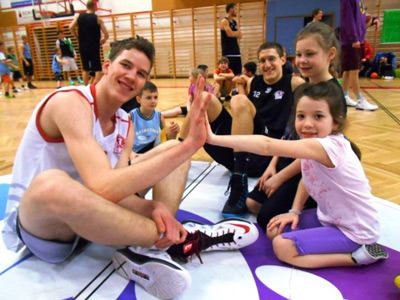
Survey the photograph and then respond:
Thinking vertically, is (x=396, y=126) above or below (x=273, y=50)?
below

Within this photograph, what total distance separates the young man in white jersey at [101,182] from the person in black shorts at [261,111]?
2.42 ft

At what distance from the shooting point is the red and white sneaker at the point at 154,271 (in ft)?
3.34

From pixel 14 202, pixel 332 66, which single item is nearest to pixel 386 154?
pixel 332 66

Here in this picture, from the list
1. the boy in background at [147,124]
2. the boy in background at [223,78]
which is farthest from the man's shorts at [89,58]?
the boy in background at [147,124]

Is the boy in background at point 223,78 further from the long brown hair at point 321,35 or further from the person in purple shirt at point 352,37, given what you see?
the long brown hair at point 321,35

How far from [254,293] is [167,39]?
10.4 m

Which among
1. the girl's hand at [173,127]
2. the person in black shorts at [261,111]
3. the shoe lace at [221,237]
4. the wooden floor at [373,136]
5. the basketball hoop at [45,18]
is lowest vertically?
the wooden floor at [373,136]

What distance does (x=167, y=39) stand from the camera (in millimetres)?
10477

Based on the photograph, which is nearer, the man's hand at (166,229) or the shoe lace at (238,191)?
the man's hand at (166,229)

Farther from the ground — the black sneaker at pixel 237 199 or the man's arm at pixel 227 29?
the man's arm at pixel 227 29

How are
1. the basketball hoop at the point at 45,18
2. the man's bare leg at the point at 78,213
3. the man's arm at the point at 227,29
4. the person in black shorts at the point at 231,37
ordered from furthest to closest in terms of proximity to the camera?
the basketball hoop at the point at 45,18, the person in black shorts at the point at 231,37, the man's arm at the point at 227,29, the man's bare leg at the point at 78,213

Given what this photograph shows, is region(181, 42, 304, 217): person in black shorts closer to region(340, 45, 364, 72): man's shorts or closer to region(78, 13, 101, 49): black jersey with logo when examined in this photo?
region(340, 45, 364, 72): man's shorts

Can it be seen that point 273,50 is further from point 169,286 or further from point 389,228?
point 169,286

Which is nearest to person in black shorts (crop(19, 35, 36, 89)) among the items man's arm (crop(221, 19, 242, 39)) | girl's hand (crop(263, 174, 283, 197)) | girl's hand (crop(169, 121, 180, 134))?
man's arm (crop(221, 19, 242, 39))
